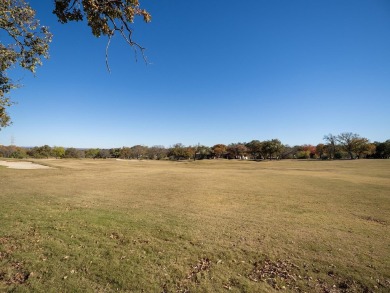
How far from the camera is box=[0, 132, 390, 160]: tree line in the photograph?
10729cm

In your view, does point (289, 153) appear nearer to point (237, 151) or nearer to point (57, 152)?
point (237, 151)

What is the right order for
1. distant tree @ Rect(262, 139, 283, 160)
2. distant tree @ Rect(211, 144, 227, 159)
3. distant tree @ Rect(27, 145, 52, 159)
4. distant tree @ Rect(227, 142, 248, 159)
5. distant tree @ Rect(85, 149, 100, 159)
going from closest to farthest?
distant tree @ Rect(262, 139, 283, 160) → distant tree @ Rect(27, 145, 52, 159) → distant tree @ Rect(227, 142, 248, 159) → distant tree @ Rect(211, 144, 227, 159) → distant tree @ Rect(85, 149, 100, 159)

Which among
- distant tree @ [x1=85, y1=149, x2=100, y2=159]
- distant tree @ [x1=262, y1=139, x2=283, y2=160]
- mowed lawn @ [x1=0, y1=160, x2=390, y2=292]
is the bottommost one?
mowed lawn @ [x1=0, y1=160, x2=390, y2=292]

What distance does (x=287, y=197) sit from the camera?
63.7ft

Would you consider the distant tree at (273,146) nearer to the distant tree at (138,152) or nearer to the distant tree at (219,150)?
the distant tree at (219,150)

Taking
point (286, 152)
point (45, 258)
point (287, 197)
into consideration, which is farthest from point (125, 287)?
point (286, 152)

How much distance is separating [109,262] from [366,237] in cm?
1078

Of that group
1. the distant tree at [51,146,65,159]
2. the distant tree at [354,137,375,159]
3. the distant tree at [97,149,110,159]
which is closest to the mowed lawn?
the distant tree at [354,137,375,159]

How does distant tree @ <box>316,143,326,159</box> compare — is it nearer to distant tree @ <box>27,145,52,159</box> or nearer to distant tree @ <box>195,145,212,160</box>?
distant tree @ <box>195,145,212,160</box>

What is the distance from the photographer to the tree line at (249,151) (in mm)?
107294

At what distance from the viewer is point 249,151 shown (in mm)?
135000

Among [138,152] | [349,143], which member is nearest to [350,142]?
[349,143]

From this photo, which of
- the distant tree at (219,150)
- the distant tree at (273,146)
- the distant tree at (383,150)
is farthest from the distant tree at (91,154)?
the distant tree at (383,150)

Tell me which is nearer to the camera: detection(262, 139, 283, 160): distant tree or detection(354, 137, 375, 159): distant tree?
detection(354, 137, 375, 159): distant tree
